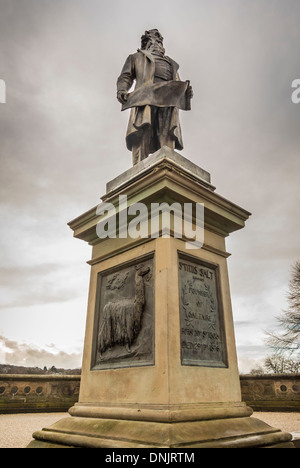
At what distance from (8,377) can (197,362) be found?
30.4 ft

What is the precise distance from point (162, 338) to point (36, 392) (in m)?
9.64

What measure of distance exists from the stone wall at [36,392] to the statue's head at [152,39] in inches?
395

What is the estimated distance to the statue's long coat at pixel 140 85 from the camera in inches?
199

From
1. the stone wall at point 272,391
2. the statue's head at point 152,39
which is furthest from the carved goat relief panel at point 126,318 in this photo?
the stone wall at point 272,391

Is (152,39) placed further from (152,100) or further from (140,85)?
(152,100)

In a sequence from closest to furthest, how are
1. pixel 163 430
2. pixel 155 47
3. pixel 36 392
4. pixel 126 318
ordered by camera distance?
pixel 163 430
pixel 126 318
pixel 155 47
pixel 36 392

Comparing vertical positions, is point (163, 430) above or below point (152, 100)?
below

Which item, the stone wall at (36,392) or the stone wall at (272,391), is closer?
the stone wall at (36,392)

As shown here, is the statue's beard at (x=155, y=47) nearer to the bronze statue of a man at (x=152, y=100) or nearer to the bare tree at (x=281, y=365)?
the bronze statue of a man at (x=152, y=100)

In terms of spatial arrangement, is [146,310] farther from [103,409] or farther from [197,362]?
[103,409]

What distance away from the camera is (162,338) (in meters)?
3.16

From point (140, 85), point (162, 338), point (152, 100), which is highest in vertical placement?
point (140, 85)

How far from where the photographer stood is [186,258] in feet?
12.3

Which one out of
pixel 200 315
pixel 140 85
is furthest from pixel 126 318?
pixel 140 85
